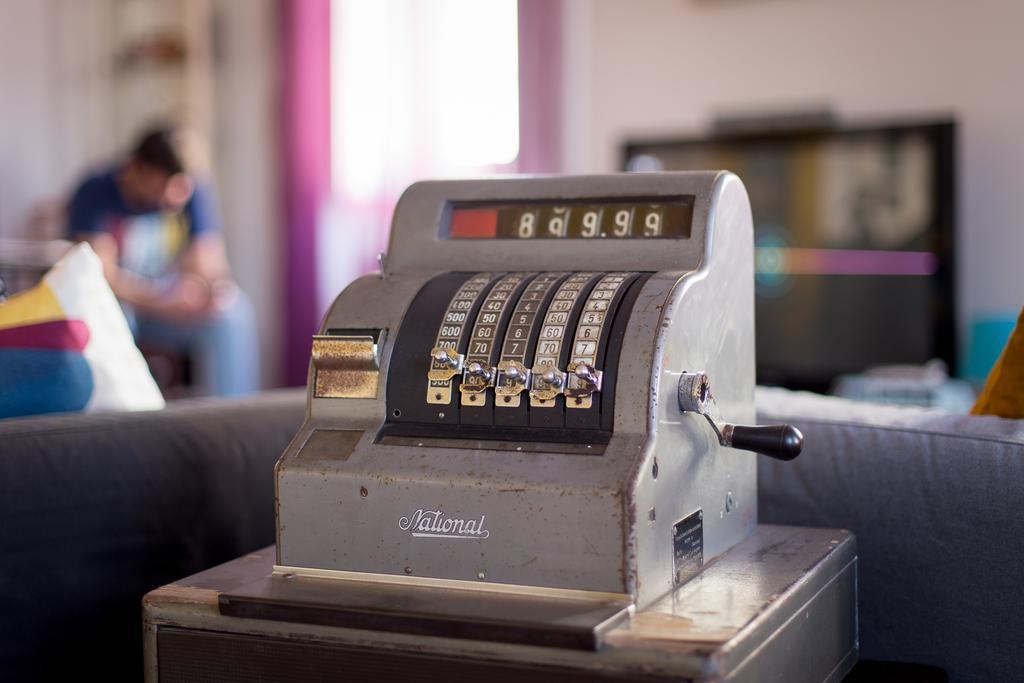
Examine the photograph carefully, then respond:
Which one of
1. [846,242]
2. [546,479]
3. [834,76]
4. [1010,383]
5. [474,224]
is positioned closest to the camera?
[546,479]

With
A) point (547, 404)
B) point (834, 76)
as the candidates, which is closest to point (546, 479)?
point (547, 404)

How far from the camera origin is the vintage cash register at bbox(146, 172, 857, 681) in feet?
3.02

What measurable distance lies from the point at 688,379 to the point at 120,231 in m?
4.33

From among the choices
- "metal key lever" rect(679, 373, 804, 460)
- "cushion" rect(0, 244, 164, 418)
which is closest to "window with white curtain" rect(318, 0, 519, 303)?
"cushion" rect(0, 244, 164, 418)

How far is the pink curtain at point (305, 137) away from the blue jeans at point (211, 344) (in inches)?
30.1

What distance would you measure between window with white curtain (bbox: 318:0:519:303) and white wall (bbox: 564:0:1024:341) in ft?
1.12

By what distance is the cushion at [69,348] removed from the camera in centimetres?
137

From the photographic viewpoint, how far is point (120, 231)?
4.92 m

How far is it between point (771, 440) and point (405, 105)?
4495 millimetres

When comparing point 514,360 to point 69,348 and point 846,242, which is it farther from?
point 846,242

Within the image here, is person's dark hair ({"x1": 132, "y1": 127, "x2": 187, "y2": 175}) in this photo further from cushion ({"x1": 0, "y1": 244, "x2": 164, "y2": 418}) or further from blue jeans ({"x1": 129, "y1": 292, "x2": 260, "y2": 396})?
cushion ({"x1": 0, "y1": 244, "x2": 164, "y2": 418})

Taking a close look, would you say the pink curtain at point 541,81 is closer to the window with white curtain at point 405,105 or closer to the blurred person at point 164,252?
the window with white curtain at point 405,105

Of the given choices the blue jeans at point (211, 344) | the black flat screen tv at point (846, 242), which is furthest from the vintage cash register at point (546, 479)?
the blue jeans at point (211, 344)

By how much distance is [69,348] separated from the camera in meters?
1.42
